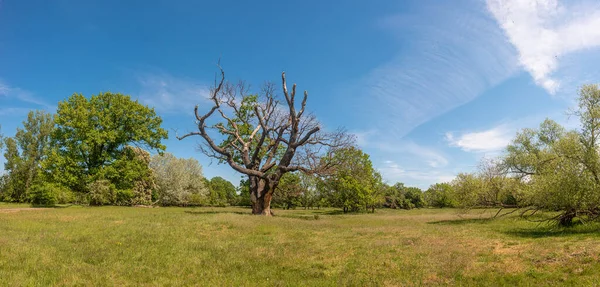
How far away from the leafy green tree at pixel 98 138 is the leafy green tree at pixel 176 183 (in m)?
20.4

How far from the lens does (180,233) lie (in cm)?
1617

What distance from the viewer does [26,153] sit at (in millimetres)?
57594

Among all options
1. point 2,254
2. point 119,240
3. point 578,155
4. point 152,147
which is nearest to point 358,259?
point 119,240

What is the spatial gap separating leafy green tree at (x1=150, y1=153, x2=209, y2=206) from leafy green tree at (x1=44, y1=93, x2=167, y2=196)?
20363mm

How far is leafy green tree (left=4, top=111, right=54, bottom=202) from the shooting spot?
5697cm

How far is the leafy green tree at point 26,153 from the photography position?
187 ft

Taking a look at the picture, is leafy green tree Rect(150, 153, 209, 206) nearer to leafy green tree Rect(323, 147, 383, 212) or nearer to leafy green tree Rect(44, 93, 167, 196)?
leafy green tree Rect(44, 93, 167, 196)

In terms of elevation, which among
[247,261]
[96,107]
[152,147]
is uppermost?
[96,107]

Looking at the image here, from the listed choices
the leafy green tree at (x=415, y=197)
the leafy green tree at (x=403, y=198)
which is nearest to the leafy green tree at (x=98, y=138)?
the leafy green tree at (x=403, y=198)

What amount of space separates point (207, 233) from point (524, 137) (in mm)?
46194

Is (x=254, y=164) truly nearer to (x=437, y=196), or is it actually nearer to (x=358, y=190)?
(x=358, y=190)

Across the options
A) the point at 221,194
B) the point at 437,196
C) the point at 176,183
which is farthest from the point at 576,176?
the point at 221,194

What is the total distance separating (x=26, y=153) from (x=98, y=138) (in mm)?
31245

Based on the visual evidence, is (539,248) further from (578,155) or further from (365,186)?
(365,186)
